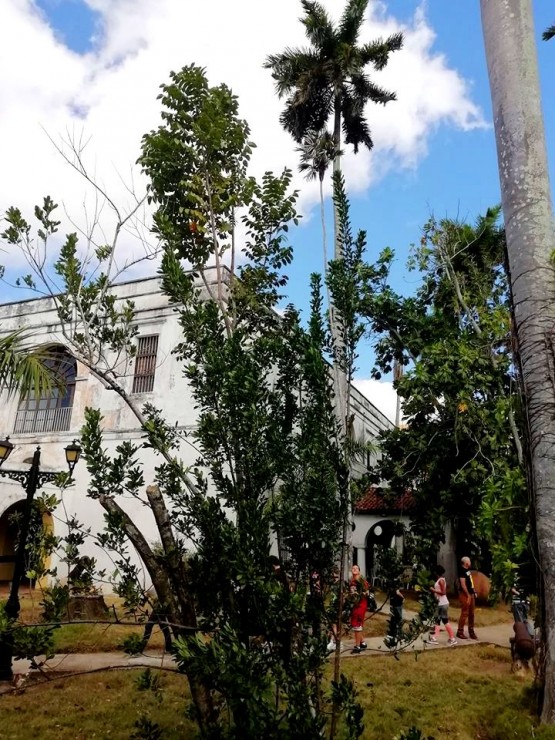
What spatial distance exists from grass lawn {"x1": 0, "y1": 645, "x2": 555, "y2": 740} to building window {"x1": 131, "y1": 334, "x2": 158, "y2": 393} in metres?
8.42

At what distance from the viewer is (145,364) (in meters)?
15.2

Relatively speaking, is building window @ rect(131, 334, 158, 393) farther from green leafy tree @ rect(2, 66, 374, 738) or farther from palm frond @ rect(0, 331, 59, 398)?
green leafy tree @ rect(2, 66, 374, 738)

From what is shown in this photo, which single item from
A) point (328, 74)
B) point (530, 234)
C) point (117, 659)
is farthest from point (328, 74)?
point (117, 659)

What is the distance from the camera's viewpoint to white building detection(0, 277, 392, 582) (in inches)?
561

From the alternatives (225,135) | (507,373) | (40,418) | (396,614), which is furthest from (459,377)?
(40,418)

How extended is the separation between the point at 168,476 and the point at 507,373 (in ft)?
28.9

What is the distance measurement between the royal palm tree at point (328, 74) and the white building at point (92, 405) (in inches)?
253

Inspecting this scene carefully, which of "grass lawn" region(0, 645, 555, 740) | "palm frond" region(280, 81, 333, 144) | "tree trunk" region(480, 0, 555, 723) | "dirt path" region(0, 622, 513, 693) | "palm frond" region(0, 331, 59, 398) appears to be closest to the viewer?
"tree trunk" region(480, 0, 555, 723)

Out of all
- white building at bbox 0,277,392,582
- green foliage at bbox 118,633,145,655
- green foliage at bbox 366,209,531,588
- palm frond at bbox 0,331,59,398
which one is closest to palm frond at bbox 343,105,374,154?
A: green foliage at bbox 366,209,531,588

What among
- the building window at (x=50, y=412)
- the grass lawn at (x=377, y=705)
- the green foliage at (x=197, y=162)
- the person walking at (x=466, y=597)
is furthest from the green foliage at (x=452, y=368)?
the building window at (x=50, y=412)

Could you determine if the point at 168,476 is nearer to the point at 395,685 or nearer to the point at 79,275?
the point at 79,275

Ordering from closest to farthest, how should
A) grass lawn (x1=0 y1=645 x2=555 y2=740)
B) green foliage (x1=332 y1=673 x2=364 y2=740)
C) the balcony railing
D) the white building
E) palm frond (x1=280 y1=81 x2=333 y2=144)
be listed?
green foliage (x1=332 y1=673 x2=364 y2=740) → grass lawn (x1=0 y1=645 x2=555 y2=740) → the white building → palm frond (x1=280 y1=81 x2=333 y2=144) → the balcony railing

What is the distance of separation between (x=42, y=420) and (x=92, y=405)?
218 cm

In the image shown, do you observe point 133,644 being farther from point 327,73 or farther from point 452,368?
point 327,73
